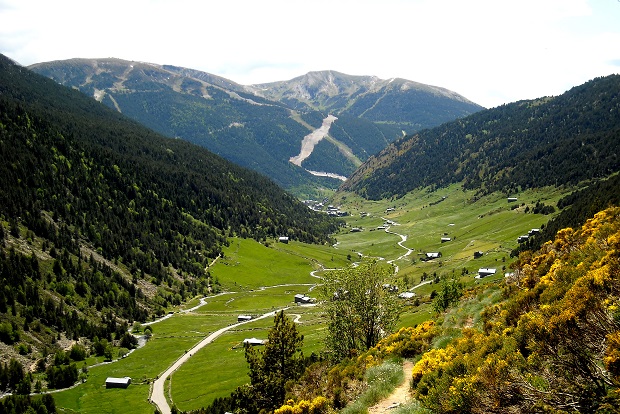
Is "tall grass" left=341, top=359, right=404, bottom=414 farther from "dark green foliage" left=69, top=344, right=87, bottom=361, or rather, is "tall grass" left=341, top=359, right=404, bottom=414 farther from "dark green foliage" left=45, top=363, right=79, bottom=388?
"dark green foliage" left=69, top=344, right=87, bottom=361

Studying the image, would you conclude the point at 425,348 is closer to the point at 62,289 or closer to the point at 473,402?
the point at 473,402

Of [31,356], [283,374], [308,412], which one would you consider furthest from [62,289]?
[308,412]

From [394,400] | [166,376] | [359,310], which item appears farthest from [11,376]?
[394,400]

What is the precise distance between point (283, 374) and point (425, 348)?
23.0 m

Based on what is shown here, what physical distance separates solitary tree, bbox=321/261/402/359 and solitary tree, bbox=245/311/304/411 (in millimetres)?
6489

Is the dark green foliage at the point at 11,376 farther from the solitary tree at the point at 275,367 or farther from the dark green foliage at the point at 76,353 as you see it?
the solitary tree at the point at 275,367

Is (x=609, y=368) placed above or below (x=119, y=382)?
above

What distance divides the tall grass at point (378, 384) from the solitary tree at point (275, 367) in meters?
20.5

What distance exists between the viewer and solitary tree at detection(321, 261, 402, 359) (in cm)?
6088

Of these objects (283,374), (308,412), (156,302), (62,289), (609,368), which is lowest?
(156,302)

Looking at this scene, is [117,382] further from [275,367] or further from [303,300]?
[303,300]

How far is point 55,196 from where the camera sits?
196500 mm

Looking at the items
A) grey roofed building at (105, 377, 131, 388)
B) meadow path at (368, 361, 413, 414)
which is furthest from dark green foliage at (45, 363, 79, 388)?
meadow path at (368, 361, 413, 414)

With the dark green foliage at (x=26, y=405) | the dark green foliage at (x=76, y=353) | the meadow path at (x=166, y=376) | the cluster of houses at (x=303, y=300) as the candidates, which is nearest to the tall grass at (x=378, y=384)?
the meadow path at (x=166, y=376)
